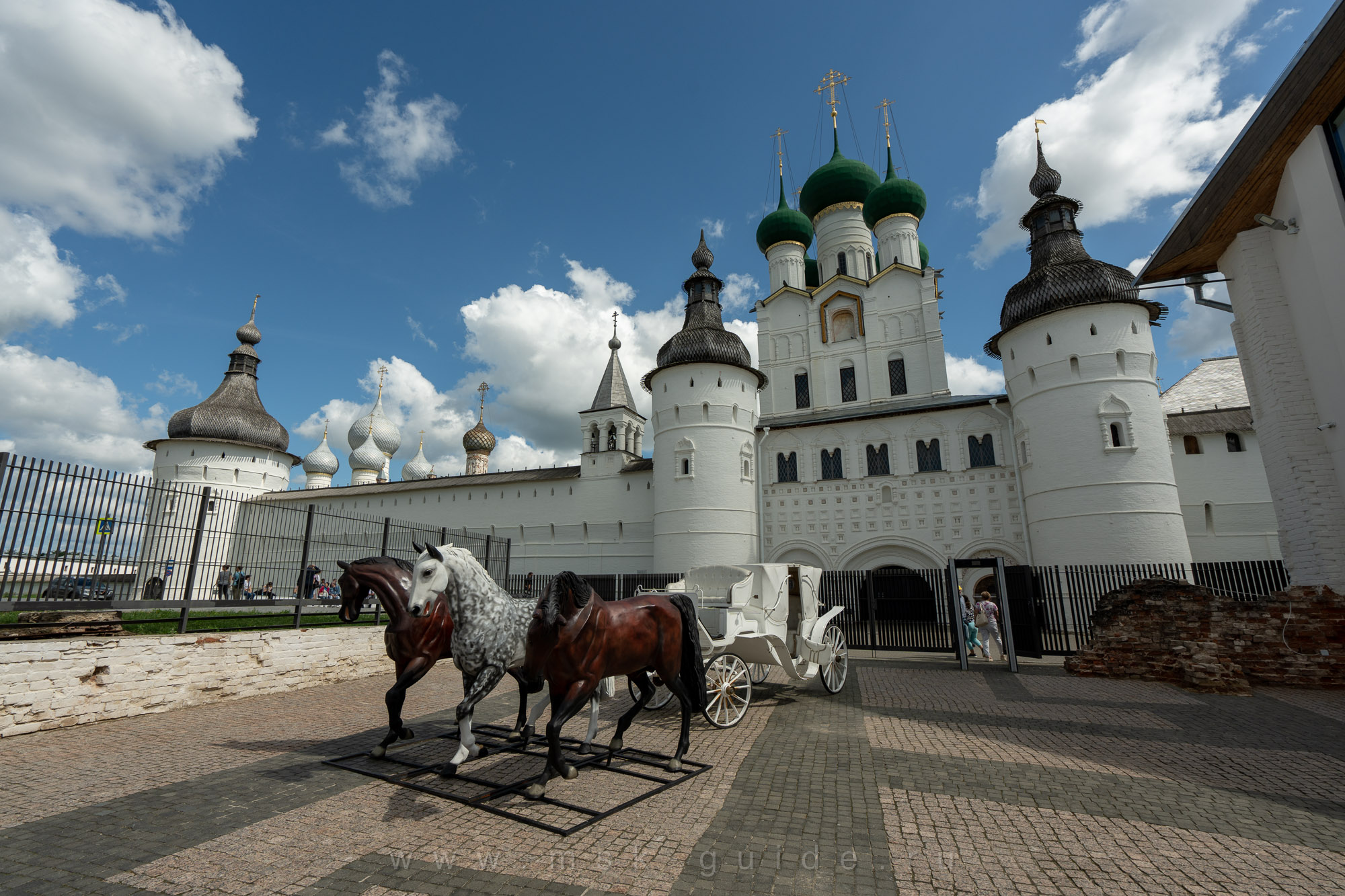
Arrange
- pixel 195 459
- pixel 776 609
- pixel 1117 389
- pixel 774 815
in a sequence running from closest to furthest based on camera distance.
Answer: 1. pixel 774 815
2. pixel 776 609
3. pixel 1117 389
4. pixel 195 459

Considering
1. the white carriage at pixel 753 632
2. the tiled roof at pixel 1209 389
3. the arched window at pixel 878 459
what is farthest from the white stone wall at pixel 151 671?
the tiled roof at pixel 1209 389

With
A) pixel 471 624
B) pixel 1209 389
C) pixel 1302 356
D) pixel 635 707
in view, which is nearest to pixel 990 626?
pixel 1302 356

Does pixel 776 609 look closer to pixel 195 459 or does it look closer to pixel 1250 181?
pixel 1250 181

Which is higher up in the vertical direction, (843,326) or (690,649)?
(843,326)

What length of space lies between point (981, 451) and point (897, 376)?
5989mm

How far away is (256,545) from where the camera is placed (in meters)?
9.24

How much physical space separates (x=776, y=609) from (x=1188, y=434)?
1989 centimetres

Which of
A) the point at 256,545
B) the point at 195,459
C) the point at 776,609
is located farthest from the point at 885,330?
the point at 195,459

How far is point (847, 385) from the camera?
26.3 m

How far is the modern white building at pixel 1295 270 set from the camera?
24.5 feet

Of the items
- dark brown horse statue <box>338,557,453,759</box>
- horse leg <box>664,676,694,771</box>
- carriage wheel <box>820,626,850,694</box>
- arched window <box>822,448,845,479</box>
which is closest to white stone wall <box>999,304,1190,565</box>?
arched window <box>822,448,845,479</box>

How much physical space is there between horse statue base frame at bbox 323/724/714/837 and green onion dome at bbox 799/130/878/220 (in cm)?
2963

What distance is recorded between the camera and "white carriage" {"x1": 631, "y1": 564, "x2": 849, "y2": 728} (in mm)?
6340

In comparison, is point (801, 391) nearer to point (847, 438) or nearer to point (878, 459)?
point (847, 438)
